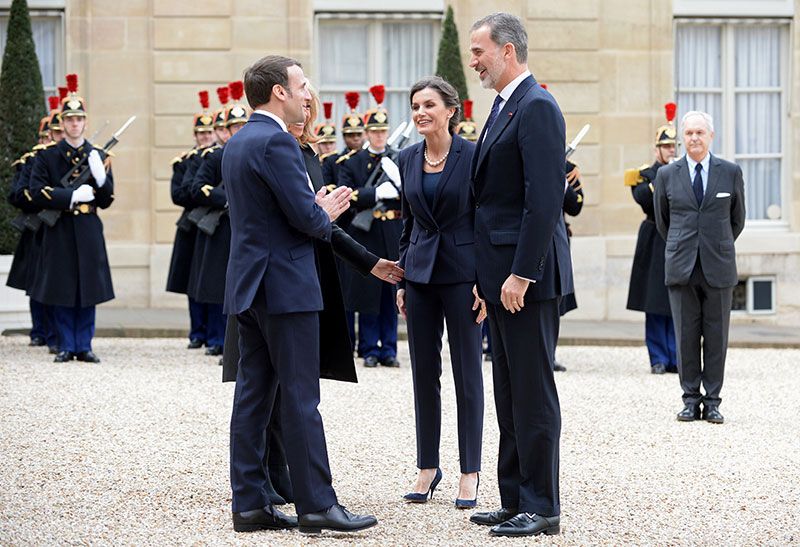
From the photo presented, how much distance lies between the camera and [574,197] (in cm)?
1148

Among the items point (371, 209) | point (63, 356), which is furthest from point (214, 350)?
point (371, 209)

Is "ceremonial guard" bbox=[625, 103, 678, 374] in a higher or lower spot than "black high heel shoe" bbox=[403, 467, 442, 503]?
higher

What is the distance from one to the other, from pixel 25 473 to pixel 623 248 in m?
10.2

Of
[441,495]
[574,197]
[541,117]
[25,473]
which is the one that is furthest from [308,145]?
[574,197]

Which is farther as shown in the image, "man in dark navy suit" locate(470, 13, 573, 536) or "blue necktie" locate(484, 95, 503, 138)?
"blue necktie" locate(484, 95, 503, 138)

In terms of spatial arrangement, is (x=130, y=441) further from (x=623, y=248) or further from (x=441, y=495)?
(x=623, y=248)

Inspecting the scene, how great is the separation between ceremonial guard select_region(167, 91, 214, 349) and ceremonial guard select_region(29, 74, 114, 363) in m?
1.23

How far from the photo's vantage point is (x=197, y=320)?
42.4 feet

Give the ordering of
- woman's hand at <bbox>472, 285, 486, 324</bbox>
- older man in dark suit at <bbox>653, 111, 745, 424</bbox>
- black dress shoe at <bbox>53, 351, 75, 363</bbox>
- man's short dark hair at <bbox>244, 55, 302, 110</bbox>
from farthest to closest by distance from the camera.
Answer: black dress shoe at <bbox>53, 351, 75, 363</bbox> < older man in dark suit at <bbox>653, 111, 745, 424</bbox> < woman's hand at <bbox>472, 285, 486, 324</bbox> < man's short dark hair at <bbox>244, 55, 302, 110</bbox>

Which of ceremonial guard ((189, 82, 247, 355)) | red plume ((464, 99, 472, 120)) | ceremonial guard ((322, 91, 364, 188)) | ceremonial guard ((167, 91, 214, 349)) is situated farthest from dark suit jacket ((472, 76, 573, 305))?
red plume ((464, 99, 472, 120))

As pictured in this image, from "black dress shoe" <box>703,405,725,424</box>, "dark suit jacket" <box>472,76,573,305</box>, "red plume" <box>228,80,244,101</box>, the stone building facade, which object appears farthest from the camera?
the stone building facade

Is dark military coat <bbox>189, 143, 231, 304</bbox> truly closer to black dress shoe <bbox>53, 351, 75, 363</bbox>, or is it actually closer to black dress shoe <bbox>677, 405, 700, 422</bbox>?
black dress shoe <bbox>53, 351, 75, 363</bbox>

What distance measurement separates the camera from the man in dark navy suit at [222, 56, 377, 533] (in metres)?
5.53

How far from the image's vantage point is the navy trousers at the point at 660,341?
11.6 meters
